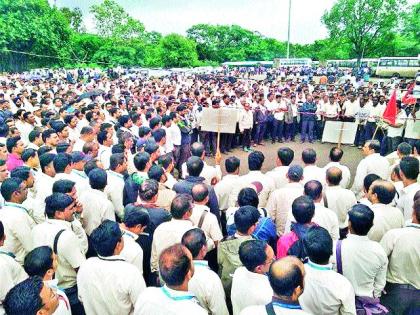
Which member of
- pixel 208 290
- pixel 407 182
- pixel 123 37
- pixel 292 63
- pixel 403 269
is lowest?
pixel 403 269

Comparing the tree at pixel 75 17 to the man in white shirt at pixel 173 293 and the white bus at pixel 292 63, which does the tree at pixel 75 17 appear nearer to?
the white bus at pixel 292 63

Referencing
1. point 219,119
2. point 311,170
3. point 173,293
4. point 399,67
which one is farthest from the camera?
point 399,67

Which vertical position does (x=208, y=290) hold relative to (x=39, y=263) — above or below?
below

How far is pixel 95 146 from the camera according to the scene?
6.05m

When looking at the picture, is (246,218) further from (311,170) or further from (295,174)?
(311,170)

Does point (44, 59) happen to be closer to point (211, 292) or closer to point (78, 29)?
point (78, 29)

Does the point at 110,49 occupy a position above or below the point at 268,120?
above

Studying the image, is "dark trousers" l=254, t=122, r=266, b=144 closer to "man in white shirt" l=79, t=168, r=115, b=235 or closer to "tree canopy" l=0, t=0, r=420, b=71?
"man in white shirt" l=79, t=168, r=115, b=235

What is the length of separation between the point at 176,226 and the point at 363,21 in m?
46.5

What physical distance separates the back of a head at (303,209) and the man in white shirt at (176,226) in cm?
103

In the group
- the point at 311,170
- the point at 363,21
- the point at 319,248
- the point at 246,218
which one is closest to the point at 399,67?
the point at 363,21

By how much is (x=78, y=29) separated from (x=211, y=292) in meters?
71.4

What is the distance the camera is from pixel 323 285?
2680 millimetres

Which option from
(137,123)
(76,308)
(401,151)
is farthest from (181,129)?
(76,308)
